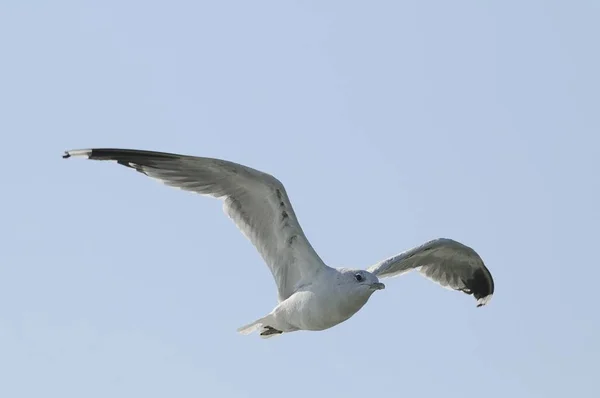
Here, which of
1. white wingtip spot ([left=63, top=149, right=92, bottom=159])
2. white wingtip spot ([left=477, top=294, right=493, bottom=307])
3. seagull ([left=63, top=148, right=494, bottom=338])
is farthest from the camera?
white wingtip spot ([left=477, top=294, right=493, bottom=307])

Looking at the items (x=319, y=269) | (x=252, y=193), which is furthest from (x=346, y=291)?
(x=252, y=193)

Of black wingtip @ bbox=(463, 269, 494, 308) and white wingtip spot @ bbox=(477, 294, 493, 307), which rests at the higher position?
black wingtip @ bbox=(463, 269, 494, 308)

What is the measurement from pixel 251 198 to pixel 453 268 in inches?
159

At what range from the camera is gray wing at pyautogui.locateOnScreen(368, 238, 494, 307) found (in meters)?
13.9

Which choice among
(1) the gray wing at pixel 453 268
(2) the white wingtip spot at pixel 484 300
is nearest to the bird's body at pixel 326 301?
(1) the gray wing at pixel 453 268

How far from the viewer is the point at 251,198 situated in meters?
11.7

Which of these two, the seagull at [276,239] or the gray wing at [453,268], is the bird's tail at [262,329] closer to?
the seagull at [276,239]

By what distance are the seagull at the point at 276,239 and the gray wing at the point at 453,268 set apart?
1369 millimetres

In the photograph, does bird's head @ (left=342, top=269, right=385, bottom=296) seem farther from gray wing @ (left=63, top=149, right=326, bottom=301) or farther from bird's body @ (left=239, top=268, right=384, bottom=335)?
gray wing @ (left=63, top=149, right=326, bottom=301)

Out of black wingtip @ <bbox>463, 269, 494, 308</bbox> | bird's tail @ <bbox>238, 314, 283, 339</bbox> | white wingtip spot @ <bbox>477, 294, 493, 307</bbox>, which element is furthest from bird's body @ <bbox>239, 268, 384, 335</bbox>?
white wingtip spot @ <bbox>477, 294, 493, 307</bbox>

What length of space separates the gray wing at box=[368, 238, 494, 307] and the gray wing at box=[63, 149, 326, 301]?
2101 millimetres

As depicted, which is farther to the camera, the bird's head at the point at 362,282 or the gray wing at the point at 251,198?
the gray wing at the point at 251,198

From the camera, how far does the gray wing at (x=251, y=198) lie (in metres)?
11.3

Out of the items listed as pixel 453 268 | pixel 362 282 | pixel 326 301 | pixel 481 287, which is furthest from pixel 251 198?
pixel 481 287
